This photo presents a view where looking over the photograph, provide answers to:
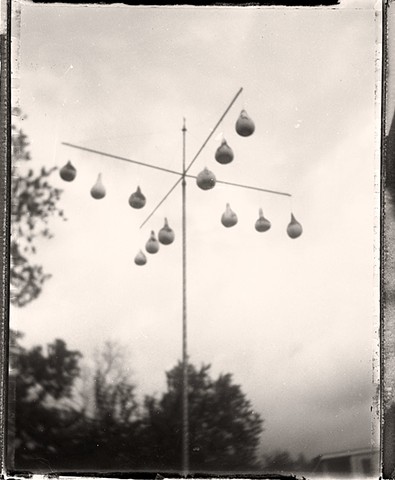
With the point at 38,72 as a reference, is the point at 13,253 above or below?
below

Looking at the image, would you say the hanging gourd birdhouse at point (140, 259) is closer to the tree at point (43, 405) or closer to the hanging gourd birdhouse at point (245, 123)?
the tree at point (43, 405)

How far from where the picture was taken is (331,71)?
4371 millimetres

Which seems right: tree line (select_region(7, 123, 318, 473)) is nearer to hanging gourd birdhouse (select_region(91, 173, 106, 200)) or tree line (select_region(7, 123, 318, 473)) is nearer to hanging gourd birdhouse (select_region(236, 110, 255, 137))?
hanging gourd birdhouse (select_region(91, 173, 106, 200))

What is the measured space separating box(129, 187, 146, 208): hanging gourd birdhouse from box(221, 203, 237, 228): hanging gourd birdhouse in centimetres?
61

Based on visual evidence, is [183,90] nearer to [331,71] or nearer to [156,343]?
[331,71]

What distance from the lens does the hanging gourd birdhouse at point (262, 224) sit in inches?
173

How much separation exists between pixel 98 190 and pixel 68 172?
0.26 meters

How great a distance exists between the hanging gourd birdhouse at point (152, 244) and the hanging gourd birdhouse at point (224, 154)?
74 cm

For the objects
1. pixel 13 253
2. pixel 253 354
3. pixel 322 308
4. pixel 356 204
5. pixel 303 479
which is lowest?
pixel 303 479

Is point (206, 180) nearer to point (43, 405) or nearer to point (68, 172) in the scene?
point (68, 172)

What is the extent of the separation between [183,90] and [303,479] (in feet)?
9.71

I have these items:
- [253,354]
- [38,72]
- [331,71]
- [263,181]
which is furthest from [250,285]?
[38,72]

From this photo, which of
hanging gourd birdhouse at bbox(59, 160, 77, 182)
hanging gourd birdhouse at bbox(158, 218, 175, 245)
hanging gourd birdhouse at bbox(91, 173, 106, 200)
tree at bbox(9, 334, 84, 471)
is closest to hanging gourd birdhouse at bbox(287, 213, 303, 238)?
hanging gourd birdhouse at bbox(158, 218, 175, 245)

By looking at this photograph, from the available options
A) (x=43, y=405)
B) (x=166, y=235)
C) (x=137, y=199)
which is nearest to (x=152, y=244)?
(x=166, y=235)
